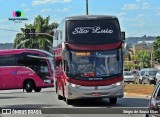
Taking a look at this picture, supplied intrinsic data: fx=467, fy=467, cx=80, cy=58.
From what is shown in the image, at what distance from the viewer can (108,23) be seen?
851 inches

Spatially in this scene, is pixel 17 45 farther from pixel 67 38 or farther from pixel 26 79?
pixel 67 38

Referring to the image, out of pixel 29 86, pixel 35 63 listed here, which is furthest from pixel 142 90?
pixel 29 86

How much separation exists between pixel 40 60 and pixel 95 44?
17.7 meters

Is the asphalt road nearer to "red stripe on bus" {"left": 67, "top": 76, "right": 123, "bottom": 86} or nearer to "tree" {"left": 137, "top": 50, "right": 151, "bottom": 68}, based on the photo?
"red stripe on bus" {"left": 67, "top": 76, "right": 123, "bottom": 86}

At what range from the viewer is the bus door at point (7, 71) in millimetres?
38312

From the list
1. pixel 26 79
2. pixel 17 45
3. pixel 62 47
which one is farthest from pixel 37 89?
pixel 17 45

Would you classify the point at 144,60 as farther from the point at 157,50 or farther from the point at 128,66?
the point at 157,50

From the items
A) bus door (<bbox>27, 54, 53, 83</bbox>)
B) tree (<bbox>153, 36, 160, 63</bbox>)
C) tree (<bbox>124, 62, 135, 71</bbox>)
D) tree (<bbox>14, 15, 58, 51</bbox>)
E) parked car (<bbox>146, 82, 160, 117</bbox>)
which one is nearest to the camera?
parked car (<bbox>146, 82, 160, 117</bbox>)

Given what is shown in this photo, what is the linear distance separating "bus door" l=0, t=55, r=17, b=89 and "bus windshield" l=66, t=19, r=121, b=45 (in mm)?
17676

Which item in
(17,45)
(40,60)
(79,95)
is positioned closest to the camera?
(79,95)

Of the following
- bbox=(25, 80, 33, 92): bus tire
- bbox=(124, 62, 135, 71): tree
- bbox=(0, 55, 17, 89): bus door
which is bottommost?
bbox=(124, 62, 135, 71): tree

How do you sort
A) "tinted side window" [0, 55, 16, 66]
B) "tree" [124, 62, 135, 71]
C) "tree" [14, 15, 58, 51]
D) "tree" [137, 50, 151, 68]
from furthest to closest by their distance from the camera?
"tree" [137, 50, 151, 68] < "tree" [124, 62, 135, 71] < "tree" [14, 15, 58, 51] < "tinted side window" [0, 55, 16, 66]

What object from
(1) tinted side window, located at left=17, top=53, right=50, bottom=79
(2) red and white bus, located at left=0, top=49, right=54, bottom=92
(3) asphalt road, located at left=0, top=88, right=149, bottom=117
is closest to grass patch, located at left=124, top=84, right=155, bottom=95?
(3) asphalt road, located at left=0, top=88, right=149, bottom=117

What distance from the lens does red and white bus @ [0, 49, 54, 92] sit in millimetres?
38312
